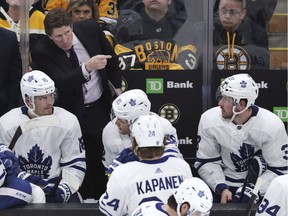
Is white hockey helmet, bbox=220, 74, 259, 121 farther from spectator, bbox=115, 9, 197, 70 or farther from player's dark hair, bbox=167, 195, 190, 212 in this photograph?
player's dark hair, bbox=167, 195, 190, 212

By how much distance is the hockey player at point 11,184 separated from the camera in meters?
6.80

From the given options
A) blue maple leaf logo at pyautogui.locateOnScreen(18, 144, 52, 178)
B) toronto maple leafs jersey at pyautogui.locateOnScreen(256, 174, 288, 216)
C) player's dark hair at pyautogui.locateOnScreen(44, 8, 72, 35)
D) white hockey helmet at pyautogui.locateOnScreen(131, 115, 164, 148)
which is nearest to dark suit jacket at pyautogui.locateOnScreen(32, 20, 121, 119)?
player's dark hair at pyautogui.locateOnScreen(44, 8, 72, 35)

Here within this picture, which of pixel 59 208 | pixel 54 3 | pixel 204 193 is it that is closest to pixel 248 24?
pixel 54 3

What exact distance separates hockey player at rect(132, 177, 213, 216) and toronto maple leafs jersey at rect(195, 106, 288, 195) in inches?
72.7

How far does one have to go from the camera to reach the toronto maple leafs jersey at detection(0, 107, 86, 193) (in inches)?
297

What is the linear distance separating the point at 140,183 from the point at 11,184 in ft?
3.37

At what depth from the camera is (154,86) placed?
27.6 ft

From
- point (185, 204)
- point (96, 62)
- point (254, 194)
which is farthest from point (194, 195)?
point (96, 62)

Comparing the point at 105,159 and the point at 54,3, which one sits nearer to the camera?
the point at 105,159

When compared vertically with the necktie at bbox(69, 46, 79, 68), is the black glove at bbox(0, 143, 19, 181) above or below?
below

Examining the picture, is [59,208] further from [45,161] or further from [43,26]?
[43,26]

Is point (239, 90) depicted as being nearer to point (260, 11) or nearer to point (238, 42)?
point (238, 42)

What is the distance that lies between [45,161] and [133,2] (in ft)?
5.07

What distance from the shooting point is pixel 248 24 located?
27.8ft
